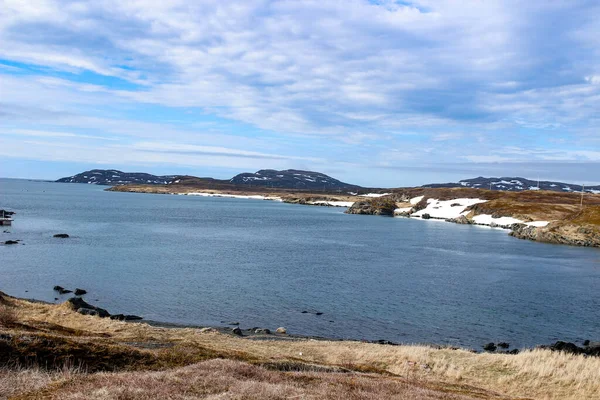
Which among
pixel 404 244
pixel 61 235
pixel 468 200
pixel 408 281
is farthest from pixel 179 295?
pixel 468 200

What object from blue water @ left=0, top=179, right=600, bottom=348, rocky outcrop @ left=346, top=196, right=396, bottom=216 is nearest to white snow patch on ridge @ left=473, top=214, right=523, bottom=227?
rocky outcrop @ left=346, top=196, right=396, bottom=216

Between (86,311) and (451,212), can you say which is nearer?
(86,311)

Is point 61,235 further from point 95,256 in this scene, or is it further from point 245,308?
point 245,308

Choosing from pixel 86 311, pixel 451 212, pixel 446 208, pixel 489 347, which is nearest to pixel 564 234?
pixel 451 212

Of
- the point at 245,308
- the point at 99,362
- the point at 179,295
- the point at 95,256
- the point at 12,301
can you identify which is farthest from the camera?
the point at 95,256

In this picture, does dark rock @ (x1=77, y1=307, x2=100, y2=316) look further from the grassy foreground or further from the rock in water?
the rock in water

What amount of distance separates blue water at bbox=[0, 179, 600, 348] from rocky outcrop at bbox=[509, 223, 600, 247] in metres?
10.6

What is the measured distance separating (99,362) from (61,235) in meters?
70.9

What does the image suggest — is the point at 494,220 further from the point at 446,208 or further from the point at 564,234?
the point at 564,234

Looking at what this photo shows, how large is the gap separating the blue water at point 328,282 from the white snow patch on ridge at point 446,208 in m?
84.2

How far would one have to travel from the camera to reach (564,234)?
106m

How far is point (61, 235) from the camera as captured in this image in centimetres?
7875

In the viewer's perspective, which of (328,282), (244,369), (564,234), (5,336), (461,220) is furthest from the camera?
(461,220)

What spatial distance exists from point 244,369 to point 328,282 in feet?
125
